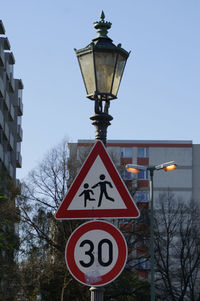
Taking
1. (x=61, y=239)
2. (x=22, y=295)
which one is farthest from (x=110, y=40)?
(x=61, y=239)

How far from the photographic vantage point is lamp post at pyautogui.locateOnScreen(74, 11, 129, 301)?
7457 millimetres

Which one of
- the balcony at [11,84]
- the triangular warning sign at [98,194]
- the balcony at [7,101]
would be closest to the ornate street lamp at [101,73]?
the triangular warning sign at [98,194]

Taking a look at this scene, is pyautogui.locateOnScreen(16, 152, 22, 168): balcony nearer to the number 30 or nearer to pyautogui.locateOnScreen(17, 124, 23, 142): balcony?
pyautogui.locateOnScreen(17, 124, 23, 142): balcony

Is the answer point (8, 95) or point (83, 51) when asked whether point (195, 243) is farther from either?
point (83, 51)

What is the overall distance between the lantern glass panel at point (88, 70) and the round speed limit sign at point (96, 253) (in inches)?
78.3

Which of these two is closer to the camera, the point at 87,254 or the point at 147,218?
the point at 87,254

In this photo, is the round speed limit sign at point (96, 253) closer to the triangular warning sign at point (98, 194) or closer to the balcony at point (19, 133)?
the triangular warning sign at point (98, 194)

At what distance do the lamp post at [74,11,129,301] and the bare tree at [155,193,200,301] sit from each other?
154 ft

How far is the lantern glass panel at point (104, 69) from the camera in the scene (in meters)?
7.46

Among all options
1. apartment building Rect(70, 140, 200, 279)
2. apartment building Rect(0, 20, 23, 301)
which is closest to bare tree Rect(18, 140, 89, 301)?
apartment building Rect(0, 20, 23, 301)

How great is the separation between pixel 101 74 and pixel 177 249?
5269 centimetres

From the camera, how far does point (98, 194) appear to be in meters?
6.24

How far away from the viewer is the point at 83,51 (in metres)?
7.59

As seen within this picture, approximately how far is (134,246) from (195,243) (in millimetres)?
10584
